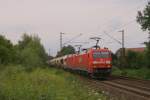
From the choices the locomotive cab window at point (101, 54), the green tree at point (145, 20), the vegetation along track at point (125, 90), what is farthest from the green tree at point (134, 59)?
the vegetation along track at point (125, 90)

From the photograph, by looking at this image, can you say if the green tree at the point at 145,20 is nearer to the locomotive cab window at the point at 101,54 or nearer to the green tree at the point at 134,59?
the locomotive cab window at the point at 101,54

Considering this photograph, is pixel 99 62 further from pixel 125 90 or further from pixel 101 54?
pixel 125 90

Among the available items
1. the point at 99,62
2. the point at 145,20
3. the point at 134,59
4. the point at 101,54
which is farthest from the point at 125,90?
the point at 134,59

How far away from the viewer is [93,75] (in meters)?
38.0

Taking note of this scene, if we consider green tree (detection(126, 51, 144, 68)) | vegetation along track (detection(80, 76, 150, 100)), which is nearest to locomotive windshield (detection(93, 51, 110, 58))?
vegetation along track (detection(80, 76, 150, 100))

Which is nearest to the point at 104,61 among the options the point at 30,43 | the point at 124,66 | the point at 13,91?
the point at 13,91

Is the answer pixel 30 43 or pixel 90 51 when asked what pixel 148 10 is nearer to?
pixel 90 51

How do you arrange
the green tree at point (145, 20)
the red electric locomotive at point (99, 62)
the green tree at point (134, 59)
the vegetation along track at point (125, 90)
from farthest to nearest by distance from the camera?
the green tree at point (134, 59) < the green tree at point (145, 20) < the red electric locomotive at point (99, 62) < the vegetation along track at point (125, 90)

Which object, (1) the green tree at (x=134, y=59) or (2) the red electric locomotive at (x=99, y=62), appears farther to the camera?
(1) the green tree at (x=134, y=59)

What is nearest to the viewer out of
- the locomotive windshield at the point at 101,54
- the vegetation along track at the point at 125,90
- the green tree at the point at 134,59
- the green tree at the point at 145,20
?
the vegetation along track at the point at 125,90

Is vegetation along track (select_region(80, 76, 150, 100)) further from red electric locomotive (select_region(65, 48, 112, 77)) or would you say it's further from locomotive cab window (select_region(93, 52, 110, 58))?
locomotive cab window (select_region(93, 52, 110, 58))

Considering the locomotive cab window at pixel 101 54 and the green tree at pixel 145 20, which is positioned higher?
the green tree at pixel 145 20

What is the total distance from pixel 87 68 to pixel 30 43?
50.7m

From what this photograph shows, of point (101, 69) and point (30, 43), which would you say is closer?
point (101, 69)
